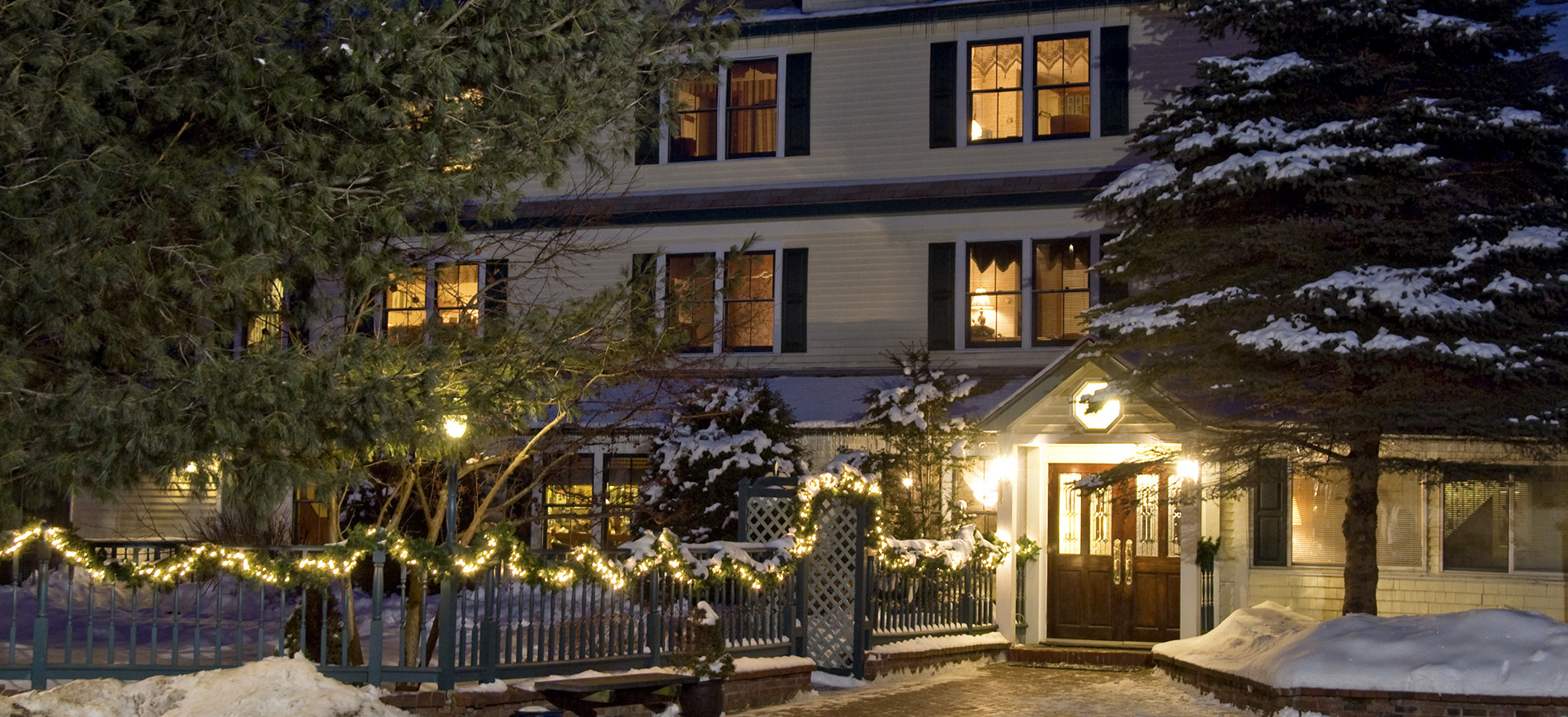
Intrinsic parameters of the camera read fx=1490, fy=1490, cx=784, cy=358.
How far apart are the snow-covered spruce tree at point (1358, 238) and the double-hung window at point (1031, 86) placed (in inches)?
116

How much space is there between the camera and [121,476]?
9352mm

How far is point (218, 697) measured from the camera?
30.8 feet

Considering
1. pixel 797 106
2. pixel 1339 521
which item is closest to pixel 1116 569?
pixel 1339 521

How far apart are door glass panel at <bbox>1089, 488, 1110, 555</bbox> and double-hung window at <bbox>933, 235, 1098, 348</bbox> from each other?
2105 millimetres

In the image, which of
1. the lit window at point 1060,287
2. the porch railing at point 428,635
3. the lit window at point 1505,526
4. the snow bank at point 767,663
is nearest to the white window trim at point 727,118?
the lit window at point 1060,287

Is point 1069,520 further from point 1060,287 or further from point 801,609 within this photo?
point 801,609

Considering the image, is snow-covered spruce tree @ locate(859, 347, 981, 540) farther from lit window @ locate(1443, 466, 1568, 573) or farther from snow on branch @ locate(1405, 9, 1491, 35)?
snow on branch @ locate(1405, 9, 1491, 35)

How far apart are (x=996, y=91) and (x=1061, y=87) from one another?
81cm

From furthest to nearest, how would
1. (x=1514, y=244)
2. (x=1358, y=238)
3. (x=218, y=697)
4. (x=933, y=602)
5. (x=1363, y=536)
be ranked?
(x=933, y=602), (x=1363, y=536), (x=1358, y=238), (x=1514, y=244), (x=218, y=697)

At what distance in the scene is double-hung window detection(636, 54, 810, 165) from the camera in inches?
758

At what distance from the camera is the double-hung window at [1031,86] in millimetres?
17922

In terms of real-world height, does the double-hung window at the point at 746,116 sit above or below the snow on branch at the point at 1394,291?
above

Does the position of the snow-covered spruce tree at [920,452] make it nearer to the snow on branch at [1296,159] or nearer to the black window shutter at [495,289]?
the snow on branch at [1296,159]

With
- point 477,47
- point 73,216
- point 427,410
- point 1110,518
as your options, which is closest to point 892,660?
point 1110,518
